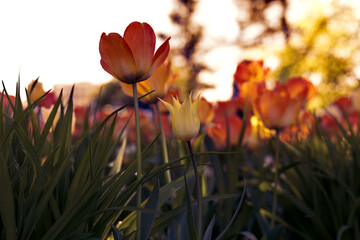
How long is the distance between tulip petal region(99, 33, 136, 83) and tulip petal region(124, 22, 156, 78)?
0.04 ft

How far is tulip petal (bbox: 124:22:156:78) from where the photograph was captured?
65cm

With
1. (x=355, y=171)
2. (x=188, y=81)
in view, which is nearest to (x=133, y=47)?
(x=355, y=171)

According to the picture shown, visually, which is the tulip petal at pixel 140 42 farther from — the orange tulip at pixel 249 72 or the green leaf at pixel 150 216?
the orange tulip at pixel 249 72

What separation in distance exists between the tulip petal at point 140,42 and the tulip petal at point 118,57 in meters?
0.01

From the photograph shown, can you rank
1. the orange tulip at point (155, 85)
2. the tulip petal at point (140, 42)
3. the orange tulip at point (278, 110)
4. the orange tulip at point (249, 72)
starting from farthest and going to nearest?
1. the orange tulip at point (249, 72)
2. the orange tulip at point (278, 110)
3. the orange tulip at point (155, 85)
4. the tulip petal at point (140, 42)

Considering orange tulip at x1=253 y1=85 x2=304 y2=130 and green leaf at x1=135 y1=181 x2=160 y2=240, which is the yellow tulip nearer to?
green leaf at x1=135 y1=181 x2=160 y2=240

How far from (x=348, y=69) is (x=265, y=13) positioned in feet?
22.8

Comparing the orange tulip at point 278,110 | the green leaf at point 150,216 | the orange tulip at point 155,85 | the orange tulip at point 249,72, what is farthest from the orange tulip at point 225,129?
the green leaf at point 150,216

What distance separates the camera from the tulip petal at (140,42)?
65 cm

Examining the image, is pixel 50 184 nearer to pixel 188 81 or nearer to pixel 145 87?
pixel 145 87

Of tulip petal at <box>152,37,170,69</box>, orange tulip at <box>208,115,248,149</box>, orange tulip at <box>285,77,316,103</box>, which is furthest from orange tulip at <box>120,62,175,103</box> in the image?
orange tulip at <box>285,77,316,103</box>

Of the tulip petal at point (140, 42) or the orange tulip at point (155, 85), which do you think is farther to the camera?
the orange tulip at point (155, 85)

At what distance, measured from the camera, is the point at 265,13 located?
17141 mm

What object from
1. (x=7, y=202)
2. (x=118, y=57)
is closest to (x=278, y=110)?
(x=118, y=57)
